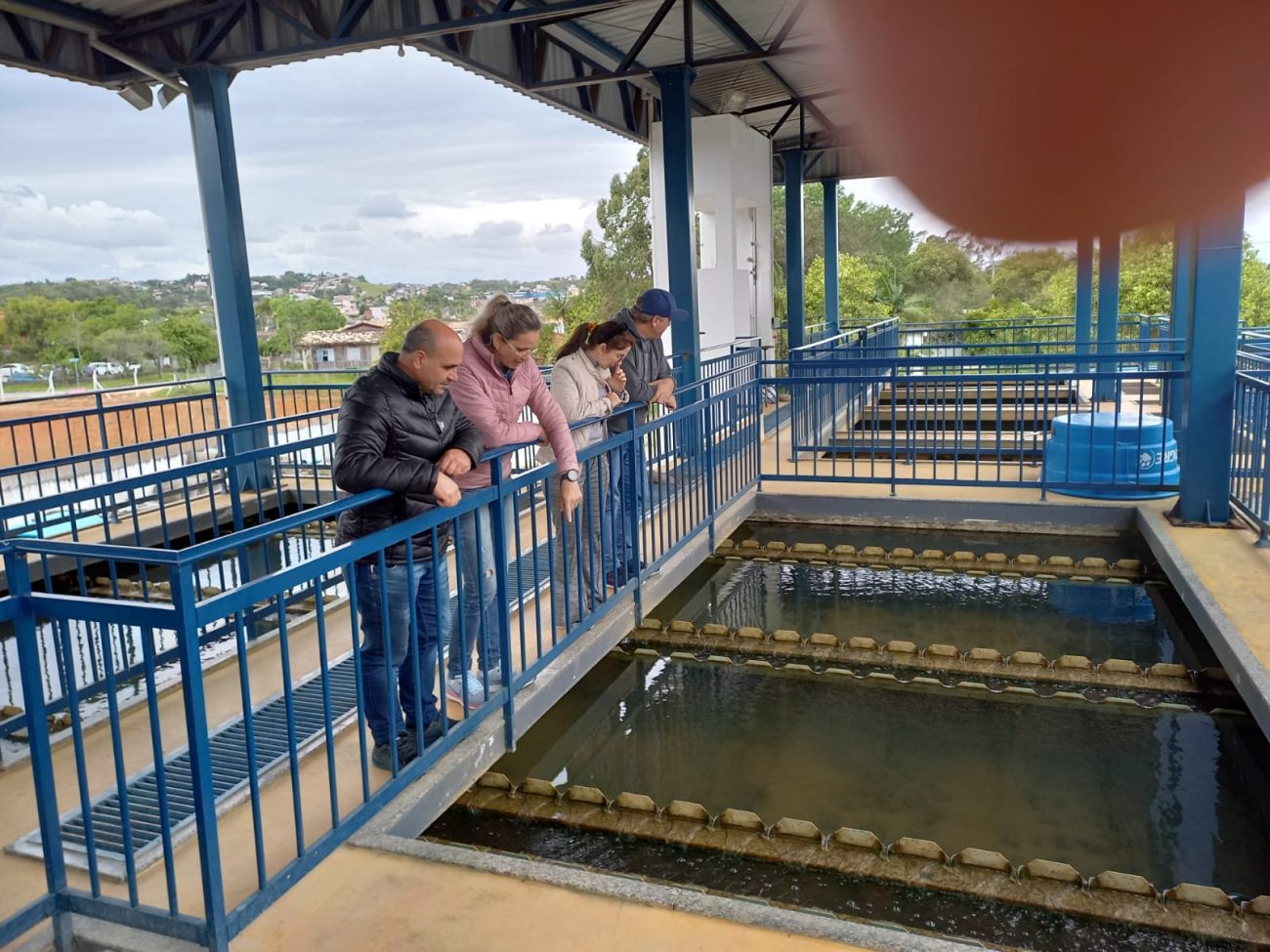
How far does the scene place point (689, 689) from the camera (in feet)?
16.0

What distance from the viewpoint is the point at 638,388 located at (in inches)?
221

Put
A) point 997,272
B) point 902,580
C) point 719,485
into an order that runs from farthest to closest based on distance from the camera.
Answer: point 719,485
point 902,580
point 997,272

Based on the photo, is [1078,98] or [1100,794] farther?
[1100,794]

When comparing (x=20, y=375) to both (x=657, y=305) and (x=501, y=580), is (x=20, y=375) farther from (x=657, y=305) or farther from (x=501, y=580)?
(x=501, y=580)

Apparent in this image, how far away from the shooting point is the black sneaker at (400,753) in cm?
348

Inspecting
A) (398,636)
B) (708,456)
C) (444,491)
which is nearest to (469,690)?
(398,636)

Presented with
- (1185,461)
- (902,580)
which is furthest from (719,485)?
(1185,461)

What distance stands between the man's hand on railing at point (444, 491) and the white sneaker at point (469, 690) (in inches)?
36.6

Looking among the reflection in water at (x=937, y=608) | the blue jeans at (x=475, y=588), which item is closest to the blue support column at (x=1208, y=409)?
the reflection in water at (x=937, y=608)

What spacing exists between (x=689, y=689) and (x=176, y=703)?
2488 mm

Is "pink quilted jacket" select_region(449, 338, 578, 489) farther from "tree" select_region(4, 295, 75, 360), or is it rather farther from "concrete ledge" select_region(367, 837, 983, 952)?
"tree" select_region(4, 295, 75, 360)

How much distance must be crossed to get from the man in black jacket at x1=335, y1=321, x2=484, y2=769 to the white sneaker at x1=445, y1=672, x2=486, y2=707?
0.30 metres

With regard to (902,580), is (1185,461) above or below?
above

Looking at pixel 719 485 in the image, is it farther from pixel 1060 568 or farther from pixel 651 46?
pixel 651 46
